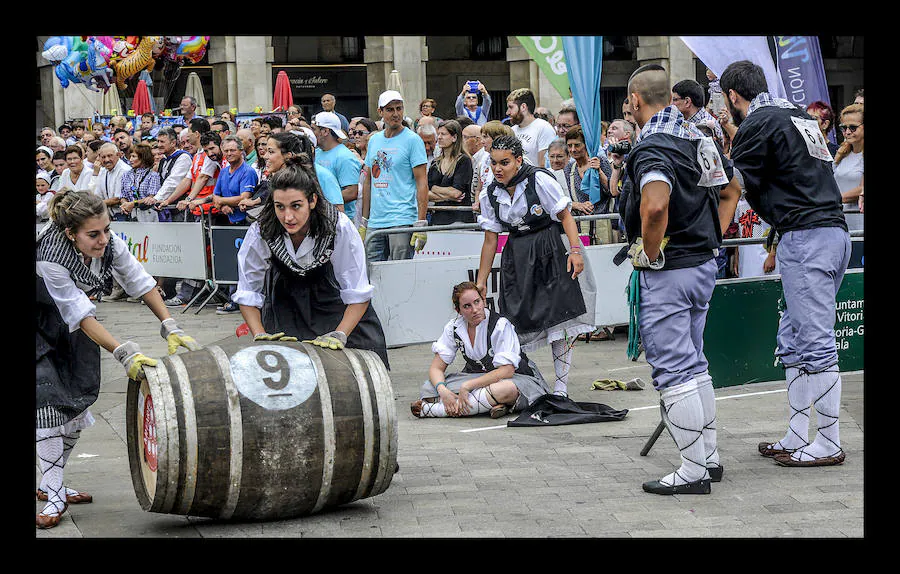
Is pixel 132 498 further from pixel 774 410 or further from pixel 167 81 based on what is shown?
pixel 167 81

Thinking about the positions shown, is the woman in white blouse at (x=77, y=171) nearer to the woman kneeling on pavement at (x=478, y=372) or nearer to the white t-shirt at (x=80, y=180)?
the white t-shirt at (x=80, y=180)

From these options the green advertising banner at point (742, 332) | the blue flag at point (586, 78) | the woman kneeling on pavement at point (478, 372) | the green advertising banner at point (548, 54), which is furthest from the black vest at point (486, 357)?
the green advertising banner at point (548, 54)

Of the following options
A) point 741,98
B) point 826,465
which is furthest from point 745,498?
point 741,98

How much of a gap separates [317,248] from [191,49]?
981 inches

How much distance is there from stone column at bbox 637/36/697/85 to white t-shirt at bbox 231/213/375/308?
96.0 ft

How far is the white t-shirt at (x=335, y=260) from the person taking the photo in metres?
5.99

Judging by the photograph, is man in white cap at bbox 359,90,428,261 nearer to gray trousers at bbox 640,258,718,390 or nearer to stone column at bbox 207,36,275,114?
gray trousers at bbox 640,258,718,390

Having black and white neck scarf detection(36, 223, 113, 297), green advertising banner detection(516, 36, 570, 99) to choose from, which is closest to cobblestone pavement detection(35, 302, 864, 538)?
black and white neck scarf detection(36, 223, 113, 297)

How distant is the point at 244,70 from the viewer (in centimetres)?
3403

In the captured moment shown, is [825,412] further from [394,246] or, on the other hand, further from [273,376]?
[394,246]

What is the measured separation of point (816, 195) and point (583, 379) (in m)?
3.47

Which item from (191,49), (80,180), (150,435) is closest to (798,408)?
(150,435)

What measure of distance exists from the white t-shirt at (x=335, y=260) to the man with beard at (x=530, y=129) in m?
5.74

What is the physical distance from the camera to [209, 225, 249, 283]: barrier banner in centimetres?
1391
